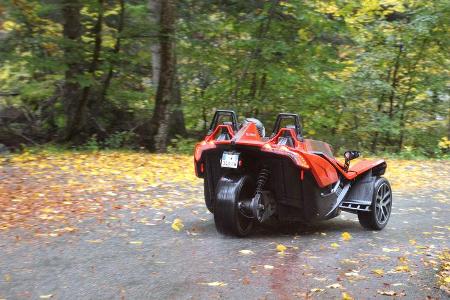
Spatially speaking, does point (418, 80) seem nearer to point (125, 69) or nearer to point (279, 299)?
point (125, 69)

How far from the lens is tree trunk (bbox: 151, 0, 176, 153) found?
14.9m

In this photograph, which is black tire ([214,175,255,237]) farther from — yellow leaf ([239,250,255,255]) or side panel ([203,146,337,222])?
yellow leaf ([239,250,255,255])

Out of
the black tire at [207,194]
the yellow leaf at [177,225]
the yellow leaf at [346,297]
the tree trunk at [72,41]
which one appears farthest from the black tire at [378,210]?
the tree trunk at [72,41]

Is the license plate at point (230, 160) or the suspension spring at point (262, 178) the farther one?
the suspension spring at point (262, 178)

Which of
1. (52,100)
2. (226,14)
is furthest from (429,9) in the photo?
(52,100)

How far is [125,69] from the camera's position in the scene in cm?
1684

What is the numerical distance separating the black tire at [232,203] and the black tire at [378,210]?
1761 millimetres

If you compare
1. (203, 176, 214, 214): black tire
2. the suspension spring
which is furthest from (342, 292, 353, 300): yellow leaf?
(203, 176, 214, 214): black tire

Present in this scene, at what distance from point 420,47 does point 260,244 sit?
52.4ft

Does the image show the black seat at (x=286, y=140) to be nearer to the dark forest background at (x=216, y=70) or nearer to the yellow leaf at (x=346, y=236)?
the yellow leaf at (x=346, y=236)

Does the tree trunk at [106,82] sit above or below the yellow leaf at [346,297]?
above

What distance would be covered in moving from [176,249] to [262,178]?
130 cm

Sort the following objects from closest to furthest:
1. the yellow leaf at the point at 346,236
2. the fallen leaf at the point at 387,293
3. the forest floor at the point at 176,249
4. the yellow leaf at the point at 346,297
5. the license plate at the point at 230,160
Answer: the yellow leaf at the point at 346,297
the fallen leaf at the point at 387,293
the forest floor at the point at 176,249
the license plate at the point at 230,160
the yellow leaf at the point at 346,236

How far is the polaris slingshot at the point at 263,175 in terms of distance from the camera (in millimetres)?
6504
